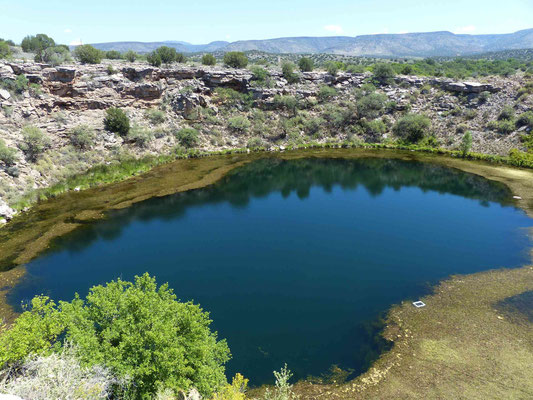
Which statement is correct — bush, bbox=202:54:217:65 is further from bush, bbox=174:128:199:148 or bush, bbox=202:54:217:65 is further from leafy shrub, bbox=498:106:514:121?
leafy shrub, bbox=498:106:514:121

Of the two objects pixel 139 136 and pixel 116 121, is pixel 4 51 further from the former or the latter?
pixel 139 136

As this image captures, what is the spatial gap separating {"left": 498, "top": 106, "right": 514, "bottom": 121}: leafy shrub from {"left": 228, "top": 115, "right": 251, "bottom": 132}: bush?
49.1m

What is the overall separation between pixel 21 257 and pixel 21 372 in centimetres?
2037

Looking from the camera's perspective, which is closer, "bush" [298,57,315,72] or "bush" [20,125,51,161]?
"bush" [20,125,51,161]

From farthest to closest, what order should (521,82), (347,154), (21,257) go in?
(521,82), (347,154), (21,257)

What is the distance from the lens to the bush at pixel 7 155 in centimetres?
3934

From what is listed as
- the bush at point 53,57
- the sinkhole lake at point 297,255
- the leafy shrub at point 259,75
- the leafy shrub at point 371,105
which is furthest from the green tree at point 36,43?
the leafy shrub at point 371,105

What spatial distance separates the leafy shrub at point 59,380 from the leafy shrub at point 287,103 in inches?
2653

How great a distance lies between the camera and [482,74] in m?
82.3

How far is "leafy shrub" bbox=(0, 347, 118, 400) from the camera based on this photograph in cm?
1008

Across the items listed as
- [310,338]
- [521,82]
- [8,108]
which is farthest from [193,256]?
[521,82]

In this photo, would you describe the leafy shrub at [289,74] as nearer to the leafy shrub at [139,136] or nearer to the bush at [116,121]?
the leafy shrub at [139,136]

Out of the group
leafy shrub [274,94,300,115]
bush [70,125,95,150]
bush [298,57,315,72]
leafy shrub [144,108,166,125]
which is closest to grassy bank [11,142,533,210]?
bush [70,125,95,150]

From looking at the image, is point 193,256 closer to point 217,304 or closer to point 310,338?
point 217,304
